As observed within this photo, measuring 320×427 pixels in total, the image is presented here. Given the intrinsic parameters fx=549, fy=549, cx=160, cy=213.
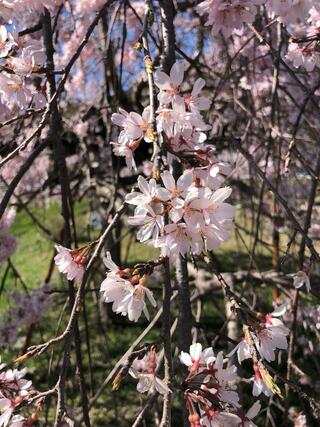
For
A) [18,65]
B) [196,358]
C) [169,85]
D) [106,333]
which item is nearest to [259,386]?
[196,358]

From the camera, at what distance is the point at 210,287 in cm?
270

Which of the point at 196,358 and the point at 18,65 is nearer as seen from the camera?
the point at 196,358

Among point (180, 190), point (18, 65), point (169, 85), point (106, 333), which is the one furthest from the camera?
point (106, 333)

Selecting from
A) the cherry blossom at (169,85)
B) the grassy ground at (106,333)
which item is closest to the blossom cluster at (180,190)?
the cherry blossom at (169,85)

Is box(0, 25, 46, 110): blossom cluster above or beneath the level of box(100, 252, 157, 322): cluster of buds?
above

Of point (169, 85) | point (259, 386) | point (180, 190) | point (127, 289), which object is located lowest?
point (259, 386)

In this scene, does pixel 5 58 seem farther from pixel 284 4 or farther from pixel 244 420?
pixel 244 420

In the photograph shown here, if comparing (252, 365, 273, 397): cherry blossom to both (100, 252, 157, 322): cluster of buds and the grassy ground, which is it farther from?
the grassy ground

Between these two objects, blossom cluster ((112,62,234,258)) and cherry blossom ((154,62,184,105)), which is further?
cherry blossom ((154,62,184,105))

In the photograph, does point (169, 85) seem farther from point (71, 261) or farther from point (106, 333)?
point (106, 333)

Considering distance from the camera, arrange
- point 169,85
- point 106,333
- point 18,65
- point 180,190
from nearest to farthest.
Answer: point 180,190
point 169,85
point 18,65
point 106,333

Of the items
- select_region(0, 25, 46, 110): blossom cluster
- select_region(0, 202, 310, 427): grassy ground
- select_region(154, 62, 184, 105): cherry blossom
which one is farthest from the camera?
select_region(0, 202, 310, 427): grassy ground

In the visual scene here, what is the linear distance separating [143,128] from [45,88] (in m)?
0.41

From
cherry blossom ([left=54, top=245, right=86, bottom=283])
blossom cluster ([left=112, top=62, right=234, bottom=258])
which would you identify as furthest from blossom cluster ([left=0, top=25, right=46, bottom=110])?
cherry blossom ([left=54, top=245, right=86, bottom=283])
